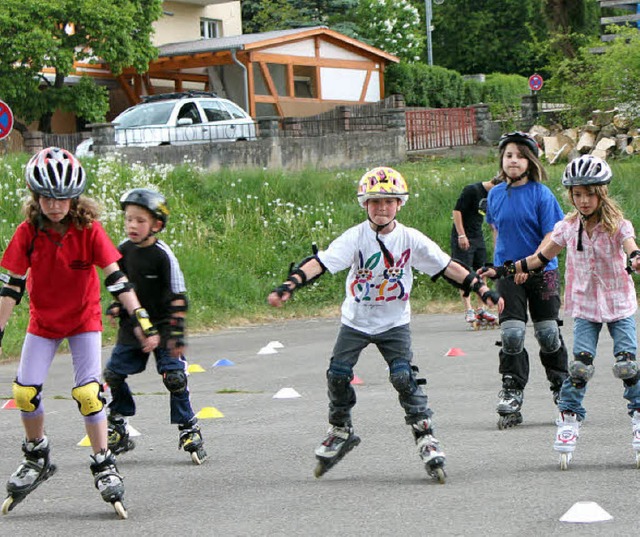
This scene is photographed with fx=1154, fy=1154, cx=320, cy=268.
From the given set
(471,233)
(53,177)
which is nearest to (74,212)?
(53,177)

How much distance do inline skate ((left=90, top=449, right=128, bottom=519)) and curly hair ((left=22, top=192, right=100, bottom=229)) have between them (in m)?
1.17

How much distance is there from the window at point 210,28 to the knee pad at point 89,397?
3913 centimetres

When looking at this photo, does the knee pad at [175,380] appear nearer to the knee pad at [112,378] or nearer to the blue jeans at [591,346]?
the knee pad at [112,378]

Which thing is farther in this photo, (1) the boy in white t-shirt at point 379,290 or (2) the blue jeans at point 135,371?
(2) the blue jeans at point 135,371

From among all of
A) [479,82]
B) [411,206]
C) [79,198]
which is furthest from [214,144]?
[479,82]

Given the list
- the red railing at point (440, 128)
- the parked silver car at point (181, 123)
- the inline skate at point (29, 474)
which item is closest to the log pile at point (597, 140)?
the red railing at point (440, 128)

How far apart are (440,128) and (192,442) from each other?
88.1ft

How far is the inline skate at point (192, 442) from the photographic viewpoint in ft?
22.2

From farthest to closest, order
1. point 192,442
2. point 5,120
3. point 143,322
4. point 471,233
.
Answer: point 5,120, point 471,233, point 192,442, point 143,322

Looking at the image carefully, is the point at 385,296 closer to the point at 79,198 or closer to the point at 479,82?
the point at 79,198

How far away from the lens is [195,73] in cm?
3819

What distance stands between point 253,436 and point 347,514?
218 cm

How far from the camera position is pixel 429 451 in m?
6.10

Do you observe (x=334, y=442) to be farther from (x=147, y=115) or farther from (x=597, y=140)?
(x=597, y=140)
